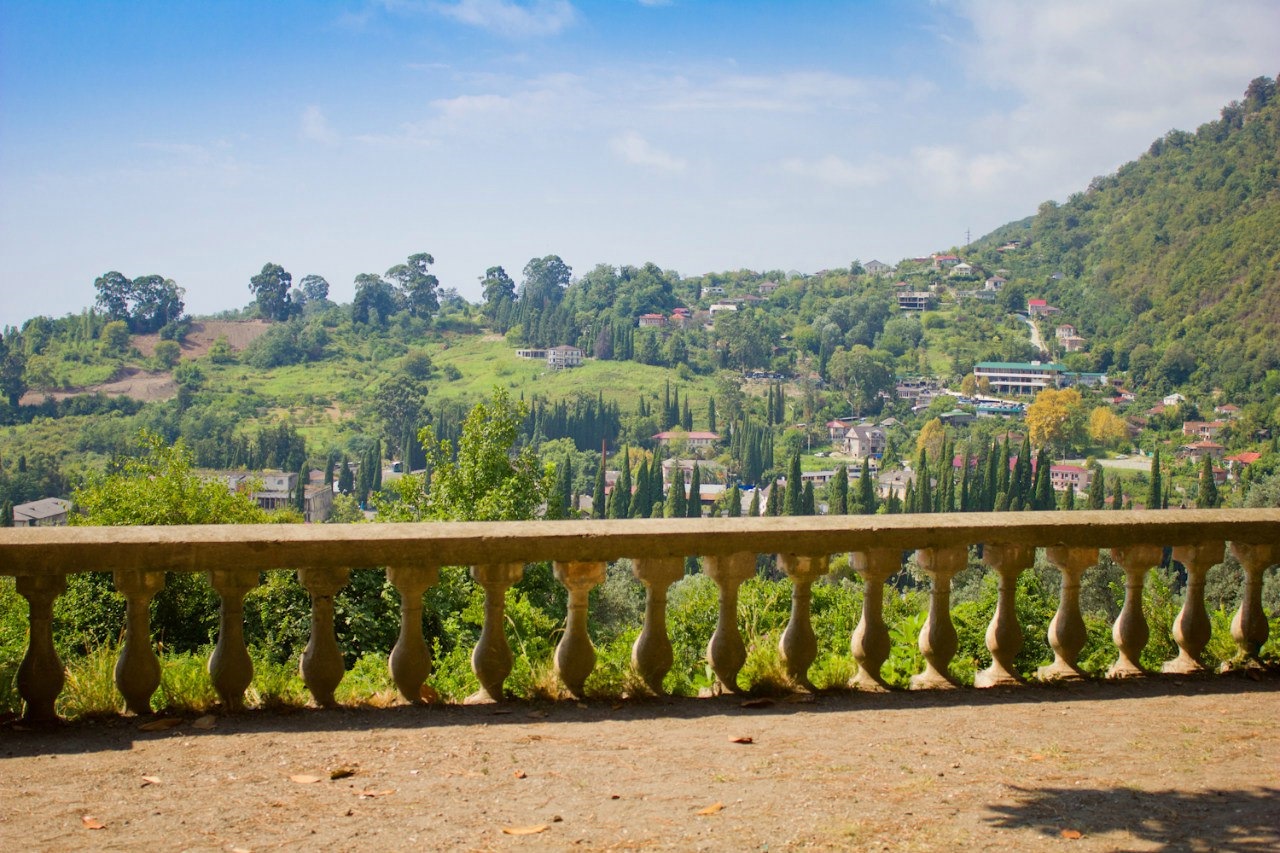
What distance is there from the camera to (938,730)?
3531 millimetres

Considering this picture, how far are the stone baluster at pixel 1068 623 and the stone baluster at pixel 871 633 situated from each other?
64 centimetres

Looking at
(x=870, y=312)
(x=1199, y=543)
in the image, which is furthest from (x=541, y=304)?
(x=1199, y=543)

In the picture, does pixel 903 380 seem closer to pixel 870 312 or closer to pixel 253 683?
pixel 870 312

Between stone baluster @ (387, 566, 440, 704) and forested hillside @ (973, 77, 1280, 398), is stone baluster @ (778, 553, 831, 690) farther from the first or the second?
forested hillside @ (973, 77, 1280, 398)

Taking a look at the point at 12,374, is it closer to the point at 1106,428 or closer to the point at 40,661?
the point at 1106,428

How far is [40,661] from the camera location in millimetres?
3455

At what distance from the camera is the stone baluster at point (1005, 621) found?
13.4 ft

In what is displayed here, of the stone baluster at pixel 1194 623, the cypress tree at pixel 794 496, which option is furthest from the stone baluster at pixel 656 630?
the cypress tree at pixel 794 496

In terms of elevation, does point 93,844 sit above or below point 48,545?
below

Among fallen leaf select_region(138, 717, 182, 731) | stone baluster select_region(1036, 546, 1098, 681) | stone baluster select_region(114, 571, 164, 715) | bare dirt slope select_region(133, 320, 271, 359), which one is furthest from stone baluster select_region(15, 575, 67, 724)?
bare dirt slope select_region(133, 320, 271, 359)

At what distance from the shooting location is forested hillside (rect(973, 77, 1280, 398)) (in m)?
124

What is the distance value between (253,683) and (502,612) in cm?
82

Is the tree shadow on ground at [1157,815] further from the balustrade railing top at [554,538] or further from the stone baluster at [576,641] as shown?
the stone baluster at [576,641]

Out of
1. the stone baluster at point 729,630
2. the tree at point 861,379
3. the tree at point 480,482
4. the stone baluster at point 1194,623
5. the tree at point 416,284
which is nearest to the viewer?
the stone baluster at point 729,630
